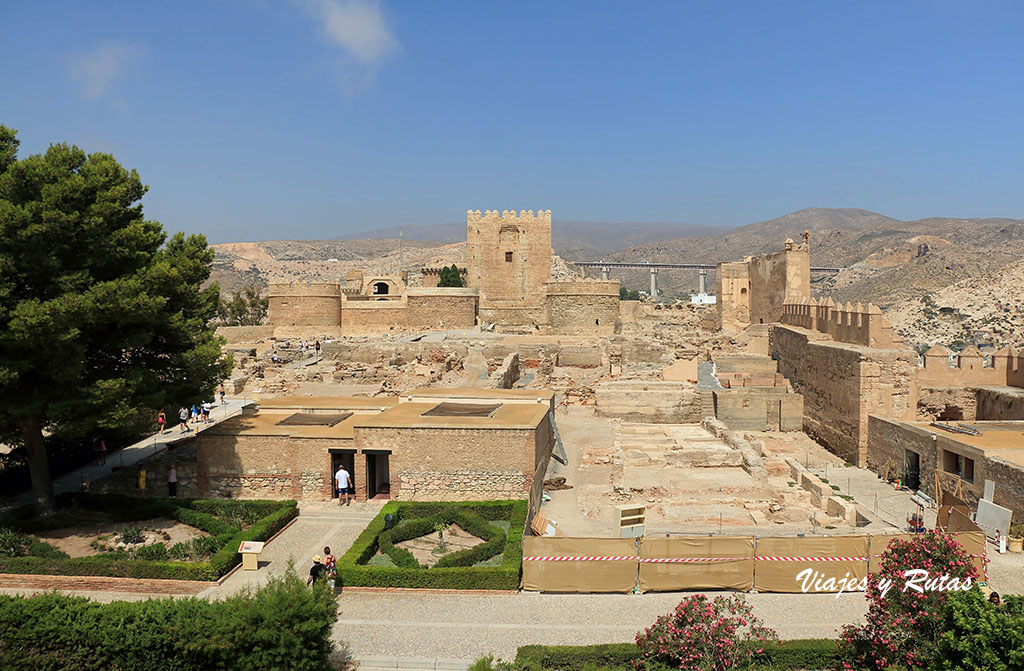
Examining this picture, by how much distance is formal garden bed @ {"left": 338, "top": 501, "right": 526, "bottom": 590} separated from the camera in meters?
10.5

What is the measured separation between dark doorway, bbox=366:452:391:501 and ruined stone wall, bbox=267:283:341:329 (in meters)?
24.5

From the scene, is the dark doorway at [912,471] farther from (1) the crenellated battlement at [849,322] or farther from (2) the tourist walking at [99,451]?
(2) the tourist walking at [99,451]

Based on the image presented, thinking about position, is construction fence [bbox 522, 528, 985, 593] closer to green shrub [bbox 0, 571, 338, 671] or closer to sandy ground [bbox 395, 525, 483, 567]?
sandy ground [bbox 395, 525, 483, 567]

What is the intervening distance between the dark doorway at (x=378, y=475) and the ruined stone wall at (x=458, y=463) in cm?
50

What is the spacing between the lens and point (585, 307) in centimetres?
3544

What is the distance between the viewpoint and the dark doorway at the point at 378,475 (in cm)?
1454

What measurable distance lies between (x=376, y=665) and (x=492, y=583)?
236 centimetres

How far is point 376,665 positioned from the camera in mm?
8531

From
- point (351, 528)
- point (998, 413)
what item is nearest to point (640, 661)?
point (351, 528)

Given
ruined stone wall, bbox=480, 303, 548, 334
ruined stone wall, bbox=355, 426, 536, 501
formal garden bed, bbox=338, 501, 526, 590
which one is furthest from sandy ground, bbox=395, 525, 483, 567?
ruined stone wall, bbox=480, 303, 548, 334

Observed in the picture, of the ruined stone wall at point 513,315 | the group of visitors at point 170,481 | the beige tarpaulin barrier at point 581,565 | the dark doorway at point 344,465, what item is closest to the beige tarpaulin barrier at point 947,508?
the beige tarpaulin barrier at point 581,565

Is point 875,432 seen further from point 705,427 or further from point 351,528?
point 351,528

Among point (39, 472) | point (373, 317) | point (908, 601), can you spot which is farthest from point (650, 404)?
point (373, 317)

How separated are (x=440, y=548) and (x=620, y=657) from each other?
14.8 ft
